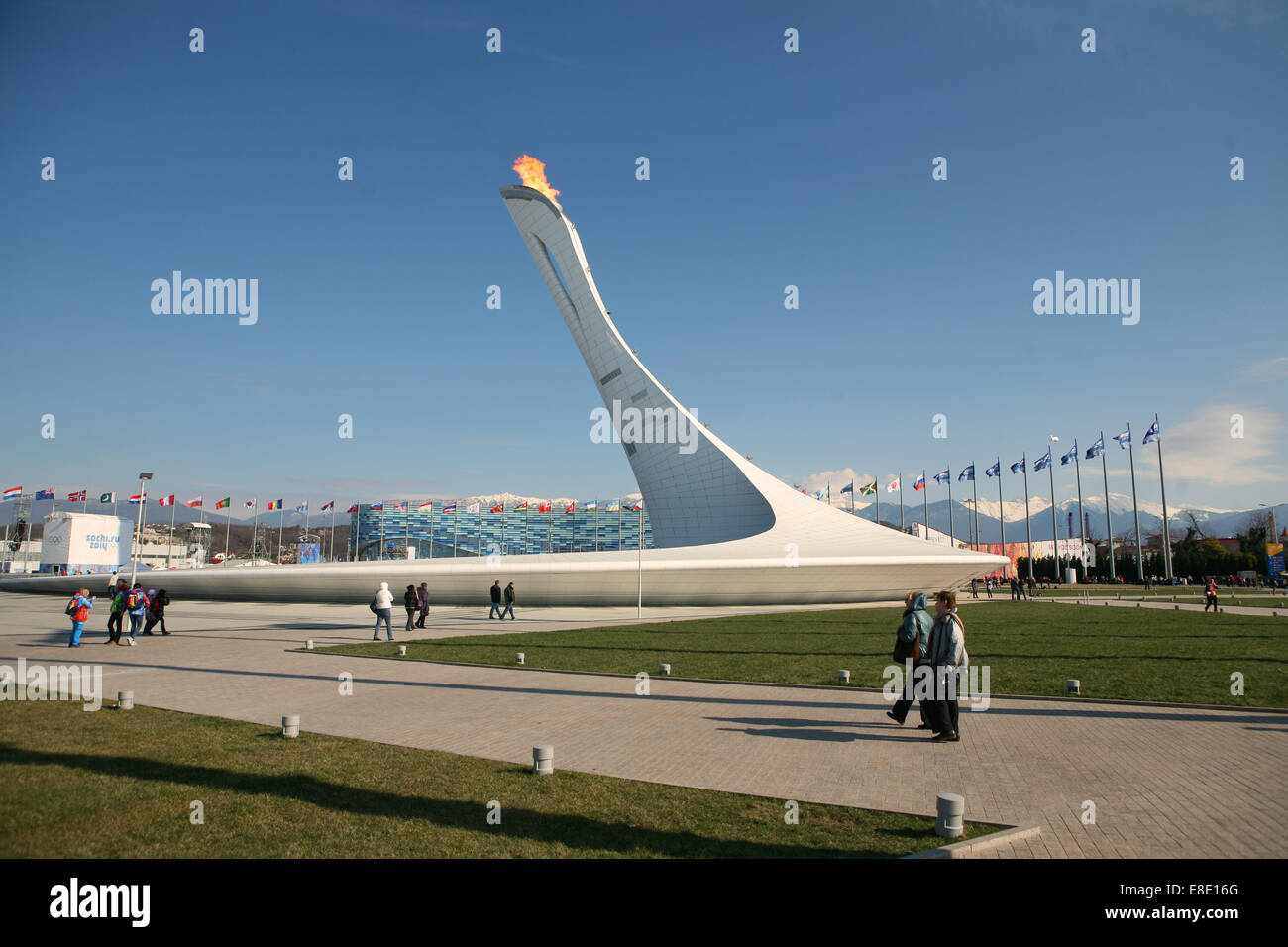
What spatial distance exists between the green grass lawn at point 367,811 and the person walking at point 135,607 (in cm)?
1024

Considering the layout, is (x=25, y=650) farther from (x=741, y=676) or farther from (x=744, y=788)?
(x=744, y=788)

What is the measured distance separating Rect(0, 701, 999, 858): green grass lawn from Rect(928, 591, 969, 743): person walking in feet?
7.89

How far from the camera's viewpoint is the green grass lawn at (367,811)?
3.87 metres

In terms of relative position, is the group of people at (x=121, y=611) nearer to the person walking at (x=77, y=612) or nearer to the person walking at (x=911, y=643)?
the person walking at (x=77, y=612)

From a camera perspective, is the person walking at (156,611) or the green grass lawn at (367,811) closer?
the green grass lawn at (367,811)

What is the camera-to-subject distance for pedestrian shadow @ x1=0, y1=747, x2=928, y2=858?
388cm

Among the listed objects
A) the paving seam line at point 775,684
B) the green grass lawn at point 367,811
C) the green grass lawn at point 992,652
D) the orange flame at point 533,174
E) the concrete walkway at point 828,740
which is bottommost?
the green grass lawn at point 992,652

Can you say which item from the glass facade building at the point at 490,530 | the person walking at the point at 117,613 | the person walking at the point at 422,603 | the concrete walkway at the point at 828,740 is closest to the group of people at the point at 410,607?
the person walking at the point at 422,603

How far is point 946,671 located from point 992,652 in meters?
7.48

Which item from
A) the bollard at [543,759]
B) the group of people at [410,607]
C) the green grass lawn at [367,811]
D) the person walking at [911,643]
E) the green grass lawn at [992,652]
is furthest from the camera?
the group of people at [410,607]

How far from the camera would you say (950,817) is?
3986 millimetres

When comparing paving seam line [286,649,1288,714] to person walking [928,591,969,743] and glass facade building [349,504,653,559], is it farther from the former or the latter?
glass facade building [349,504,653,559]

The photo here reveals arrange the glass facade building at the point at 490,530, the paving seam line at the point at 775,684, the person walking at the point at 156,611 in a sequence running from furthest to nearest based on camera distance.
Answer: the glass facade building at the point at 490,530
the person walking at the point at 156,611
the paving seam line at the point at 775,684

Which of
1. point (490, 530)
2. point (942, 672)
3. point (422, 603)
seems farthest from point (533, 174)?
point (490, 530)
